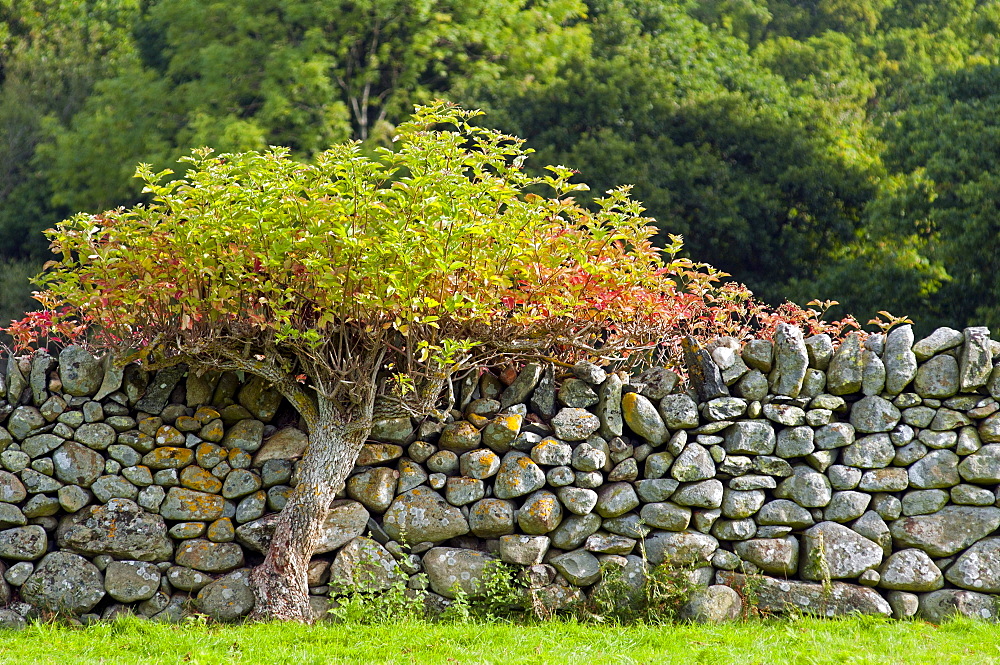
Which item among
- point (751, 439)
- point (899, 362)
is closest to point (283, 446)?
point (751, 439)

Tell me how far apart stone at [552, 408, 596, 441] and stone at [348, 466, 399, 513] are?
1.14 meters

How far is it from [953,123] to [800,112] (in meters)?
3.89

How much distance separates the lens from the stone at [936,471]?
227 inches

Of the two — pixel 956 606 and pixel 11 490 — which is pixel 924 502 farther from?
pixel 11 490

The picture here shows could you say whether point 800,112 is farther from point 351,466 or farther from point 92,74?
point 92,74

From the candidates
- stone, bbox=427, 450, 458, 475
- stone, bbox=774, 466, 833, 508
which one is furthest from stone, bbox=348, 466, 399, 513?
stone, bbox=774, 466, 833, 508

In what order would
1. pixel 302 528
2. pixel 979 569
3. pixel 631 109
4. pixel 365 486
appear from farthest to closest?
pixel 631 109
pixel 365 486
pixel 979 569
pixel 302 528

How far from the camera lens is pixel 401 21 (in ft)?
58.0

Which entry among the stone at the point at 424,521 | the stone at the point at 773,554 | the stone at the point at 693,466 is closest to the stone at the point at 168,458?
the stone at the point at 424,521

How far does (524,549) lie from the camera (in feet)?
18.9

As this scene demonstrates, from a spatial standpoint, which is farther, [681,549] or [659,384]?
[659,384]

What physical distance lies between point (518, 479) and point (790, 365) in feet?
6.52

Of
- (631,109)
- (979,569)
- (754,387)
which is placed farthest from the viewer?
(631,109)

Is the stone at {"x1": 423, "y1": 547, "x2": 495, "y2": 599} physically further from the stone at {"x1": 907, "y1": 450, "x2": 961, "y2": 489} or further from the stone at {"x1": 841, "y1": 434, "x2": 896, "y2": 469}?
the stone at {"x1": 907, "y1": 450, "x2": 961, "y2": 489}
